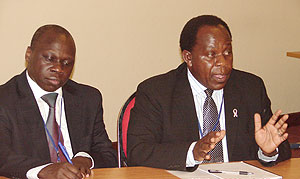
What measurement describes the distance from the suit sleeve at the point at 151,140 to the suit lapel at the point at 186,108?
95 mm

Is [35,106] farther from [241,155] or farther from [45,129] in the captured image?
[241,155]

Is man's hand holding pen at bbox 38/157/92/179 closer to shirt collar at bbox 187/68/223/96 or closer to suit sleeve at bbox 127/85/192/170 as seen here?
suit sleeve at bbox 127/85/192/170

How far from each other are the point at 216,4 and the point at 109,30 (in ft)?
5.22

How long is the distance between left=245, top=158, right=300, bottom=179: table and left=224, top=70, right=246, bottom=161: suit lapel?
264 millimetres

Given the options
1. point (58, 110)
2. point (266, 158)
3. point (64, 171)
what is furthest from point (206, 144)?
point (58, 110)

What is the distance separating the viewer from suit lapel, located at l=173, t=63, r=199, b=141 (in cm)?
295

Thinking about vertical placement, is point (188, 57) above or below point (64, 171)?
above

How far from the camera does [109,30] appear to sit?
5.30 metres

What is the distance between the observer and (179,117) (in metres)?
2.97

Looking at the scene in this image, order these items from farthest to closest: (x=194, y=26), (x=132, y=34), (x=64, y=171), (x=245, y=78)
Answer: (x=132, y=34) < (x=245, y=78) < (x=194, y=26) < (x=64, y=171)

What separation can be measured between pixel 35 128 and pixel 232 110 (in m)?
1.15

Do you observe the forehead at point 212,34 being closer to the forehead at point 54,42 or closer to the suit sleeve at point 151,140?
the suit sleeve at point 151,140

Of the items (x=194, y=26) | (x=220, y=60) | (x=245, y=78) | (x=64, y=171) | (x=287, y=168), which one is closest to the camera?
(x=64, y=171)

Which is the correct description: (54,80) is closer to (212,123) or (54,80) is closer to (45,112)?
(45,112)
